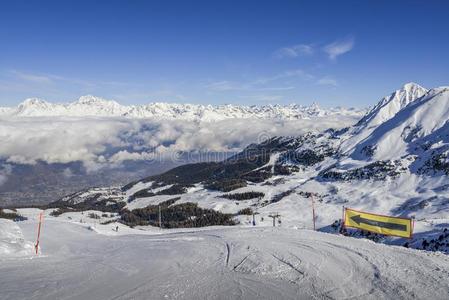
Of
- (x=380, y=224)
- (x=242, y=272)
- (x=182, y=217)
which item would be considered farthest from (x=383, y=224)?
(x=182, y=217)

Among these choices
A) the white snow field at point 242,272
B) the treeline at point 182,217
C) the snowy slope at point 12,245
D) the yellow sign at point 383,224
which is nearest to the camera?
the white snow field at point 242,272

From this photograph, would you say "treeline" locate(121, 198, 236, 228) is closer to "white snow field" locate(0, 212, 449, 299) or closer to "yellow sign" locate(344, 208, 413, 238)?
"yellow sign" locate(344, 208, 413, 238)

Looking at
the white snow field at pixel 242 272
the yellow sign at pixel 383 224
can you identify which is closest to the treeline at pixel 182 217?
the yellow sign at pixel 383 224

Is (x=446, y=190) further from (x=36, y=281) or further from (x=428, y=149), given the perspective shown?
(x=36, y=281)

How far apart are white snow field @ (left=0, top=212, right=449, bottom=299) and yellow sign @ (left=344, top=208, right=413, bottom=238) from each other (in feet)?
16.4

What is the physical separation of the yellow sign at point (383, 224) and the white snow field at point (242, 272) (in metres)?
4.99

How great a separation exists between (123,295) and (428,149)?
651ft

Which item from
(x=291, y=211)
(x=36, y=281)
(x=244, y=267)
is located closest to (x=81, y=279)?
(x=36, y=281)

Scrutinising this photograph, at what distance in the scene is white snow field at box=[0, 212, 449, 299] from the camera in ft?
63.7

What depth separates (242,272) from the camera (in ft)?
75.8

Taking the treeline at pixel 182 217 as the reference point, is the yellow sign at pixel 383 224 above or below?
above

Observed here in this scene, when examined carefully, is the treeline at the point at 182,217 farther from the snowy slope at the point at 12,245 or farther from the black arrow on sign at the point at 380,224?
the snowy slope at the point at 12,245

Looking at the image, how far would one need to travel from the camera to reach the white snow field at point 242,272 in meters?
19.4

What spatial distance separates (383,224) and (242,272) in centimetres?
1672
